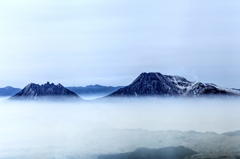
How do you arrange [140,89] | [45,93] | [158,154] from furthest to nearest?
[158,154] → [140,89] → [45,93]

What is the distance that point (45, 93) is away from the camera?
514 cm

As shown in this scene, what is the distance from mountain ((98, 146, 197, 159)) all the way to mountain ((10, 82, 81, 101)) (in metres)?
1.21

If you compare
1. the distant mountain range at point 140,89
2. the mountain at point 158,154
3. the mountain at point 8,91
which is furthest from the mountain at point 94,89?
the mountain at point 158,154

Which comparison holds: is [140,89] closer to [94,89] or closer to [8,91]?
[94,89]

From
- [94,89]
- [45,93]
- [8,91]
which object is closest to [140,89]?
[94,89]

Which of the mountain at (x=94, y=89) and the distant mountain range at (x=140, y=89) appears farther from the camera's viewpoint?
the mountain at (x=94, y=89)

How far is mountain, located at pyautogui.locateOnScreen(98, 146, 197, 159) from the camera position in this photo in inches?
223

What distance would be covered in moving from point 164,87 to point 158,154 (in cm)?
119

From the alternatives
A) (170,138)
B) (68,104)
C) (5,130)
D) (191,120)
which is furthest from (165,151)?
(5,130)

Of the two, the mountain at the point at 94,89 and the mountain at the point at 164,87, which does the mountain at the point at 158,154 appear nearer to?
the mountain at the point at 164,87

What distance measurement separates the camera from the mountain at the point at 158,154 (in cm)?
566

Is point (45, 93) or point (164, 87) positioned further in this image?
point (164, 87)

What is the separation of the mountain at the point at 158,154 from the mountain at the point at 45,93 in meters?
1.21

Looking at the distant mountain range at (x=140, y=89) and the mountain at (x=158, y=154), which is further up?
the distant mountain range at (x=140, y=89)
